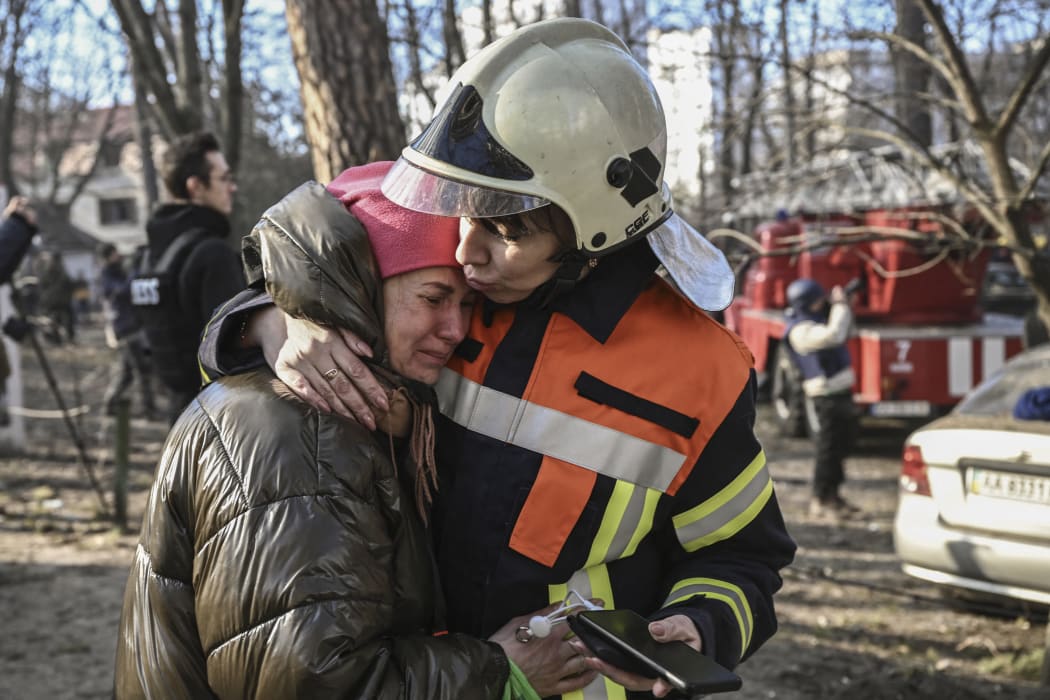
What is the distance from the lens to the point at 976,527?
493 centimetres

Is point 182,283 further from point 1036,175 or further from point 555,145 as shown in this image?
point 1036,175

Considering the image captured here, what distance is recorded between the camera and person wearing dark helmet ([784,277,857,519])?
23.9ft

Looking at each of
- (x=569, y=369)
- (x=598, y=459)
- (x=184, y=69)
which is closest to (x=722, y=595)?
(x=598, y=459)

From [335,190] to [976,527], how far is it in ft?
13.8

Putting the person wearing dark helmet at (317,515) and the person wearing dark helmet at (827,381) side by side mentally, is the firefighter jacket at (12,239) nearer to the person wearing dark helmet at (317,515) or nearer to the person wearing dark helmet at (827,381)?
the person wearing dark helmet at (317,515)

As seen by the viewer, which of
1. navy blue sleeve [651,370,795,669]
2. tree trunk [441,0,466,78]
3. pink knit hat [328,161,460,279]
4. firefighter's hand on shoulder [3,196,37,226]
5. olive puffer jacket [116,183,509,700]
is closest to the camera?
olive puffer jacket [116,183,509,700]

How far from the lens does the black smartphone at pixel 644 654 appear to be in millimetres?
1454

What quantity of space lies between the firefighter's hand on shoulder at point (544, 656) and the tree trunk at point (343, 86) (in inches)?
103

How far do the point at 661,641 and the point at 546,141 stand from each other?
855mm

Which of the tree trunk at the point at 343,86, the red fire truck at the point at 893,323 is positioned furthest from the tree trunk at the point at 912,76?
the tree trunk at the point at 343,86

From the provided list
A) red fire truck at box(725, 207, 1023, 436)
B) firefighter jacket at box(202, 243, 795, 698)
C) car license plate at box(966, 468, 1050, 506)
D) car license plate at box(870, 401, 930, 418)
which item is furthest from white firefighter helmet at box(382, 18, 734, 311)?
car license plate at box(870, 401, 930, 418)

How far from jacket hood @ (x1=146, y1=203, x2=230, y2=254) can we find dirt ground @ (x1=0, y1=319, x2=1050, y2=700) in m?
2.13

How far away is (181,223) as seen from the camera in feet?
15.2

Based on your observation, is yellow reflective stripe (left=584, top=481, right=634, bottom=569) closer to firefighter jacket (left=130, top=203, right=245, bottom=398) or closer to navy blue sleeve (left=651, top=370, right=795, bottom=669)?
navy blue sleeve (left=651, top=370, right=795, bottom=669)
